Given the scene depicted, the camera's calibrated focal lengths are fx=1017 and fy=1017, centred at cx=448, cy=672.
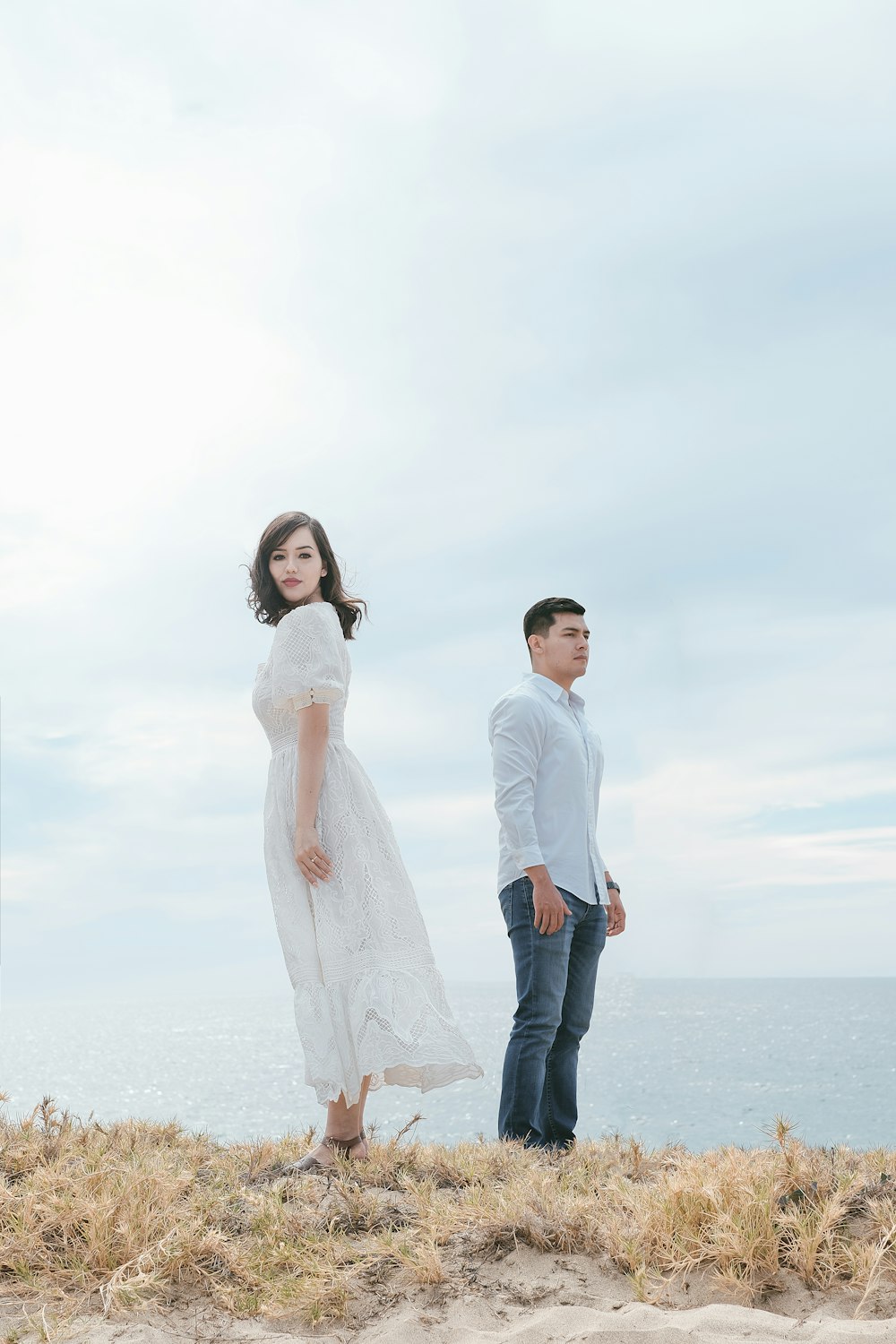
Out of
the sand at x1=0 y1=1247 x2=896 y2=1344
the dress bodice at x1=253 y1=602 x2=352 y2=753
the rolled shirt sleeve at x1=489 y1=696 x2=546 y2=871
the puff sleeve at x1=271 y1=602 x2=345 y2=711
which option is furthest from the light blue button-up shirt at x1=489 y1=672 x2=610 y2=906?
the sand at x1=0 y1=1247 x2=896 y2=1344

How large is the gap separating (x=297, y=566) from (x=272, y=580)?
128mm

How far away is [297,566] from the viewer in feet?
13.5

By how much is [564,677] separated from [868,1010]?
172 meters

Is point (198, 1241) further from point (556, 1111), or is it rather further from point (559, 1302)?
point (556, 1111)

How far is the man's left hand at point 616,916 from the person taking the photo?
510 centimetres

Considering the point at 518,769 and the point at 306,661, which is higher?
the point at 306,661

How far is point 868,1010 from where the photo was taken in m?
156

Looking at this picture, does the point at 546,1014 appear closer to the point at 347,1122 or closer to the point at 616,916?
the point at 616,916

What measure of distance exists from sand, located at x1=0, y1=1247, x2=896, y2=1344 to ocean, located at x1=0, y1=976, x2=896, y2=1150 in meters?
0.44

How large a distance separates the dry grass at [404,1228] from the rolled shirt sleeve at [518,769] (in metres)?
1.40

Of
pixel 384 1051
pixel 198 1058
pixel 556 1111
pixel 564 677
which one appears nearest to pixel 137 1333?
pixel 384 1051

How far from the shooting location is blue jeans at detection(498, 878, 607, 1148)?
4336 millimetres

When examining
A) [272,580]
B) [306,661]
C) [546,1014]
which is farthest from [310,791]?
[546,1014]

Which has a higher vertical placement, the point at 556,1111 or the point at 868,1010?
the point at 556,1111
